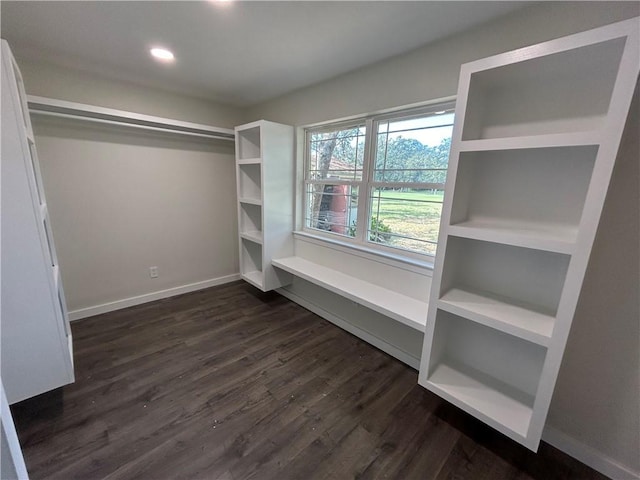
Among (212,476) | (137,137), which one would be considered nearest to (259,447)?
(212,476)

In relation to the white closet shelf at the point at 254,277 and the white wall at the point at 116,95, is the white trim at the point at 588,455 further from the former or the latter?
the white wall at the point at 116,95

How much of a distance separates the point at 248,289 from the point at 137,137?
216 cm

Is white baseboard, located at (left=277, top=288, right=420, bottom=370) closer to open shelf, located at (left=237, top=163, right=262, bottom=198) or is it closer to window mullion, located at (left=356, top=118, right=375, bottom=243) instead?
window mullion, located at (left=356, top=118, right=375, bottom=243)

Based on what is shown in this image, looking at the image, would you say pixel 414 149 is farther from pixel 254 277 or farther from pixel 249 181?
pixel 254 277

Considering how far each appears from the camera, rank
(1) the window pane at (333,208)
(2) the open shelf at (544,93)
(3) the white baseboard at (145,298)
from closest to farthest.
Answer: (2) the open shelf at (544,93), (1) the window pane at (333,208), (3) the white baseboard at (145,298)

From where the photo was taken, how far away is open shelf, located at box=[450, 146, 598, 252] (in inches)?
49.3

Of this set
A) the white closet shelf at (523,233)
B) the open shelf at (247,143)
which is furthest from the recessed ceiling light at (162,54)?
the white closet shelf at (523,233)

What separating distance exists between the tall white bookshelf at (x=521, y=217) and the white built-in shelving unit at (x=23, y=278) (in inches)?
83.0

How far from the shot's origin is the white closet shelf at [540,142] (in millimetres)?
997

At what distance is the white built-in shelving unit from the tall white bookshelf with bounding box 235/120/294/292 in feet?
5.46

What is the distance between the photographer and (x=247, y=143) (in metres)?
3.11

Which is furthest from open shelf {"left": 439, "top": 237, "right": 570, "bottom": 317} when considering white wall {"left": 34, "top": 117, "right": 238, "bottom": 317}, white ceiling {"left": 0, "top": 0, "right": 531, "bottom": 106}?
white wall {"left": 34, "top": 117, "right": 238, "bottom": 317}

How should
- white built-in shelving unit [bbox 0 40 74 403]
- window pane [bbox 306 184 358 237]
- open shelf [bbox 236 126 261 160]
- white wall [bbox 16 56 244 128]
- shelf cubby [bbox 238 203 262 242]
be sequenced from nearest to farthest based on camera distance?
white built-in shelving unit [bbox 0 40 74 403] → white wall [bbox 16 56 244 128] → window pane [bbox 306 184 358 237] → open shelf [bbox 236 126 261 160] → shelf cubby [bbox 238 203 262 242]

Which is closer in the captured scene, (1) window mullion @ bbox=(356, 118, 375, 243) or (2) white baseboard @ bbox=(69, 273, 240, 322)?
(1) window mullion @ bbox=(356, 118, 375, 243)
